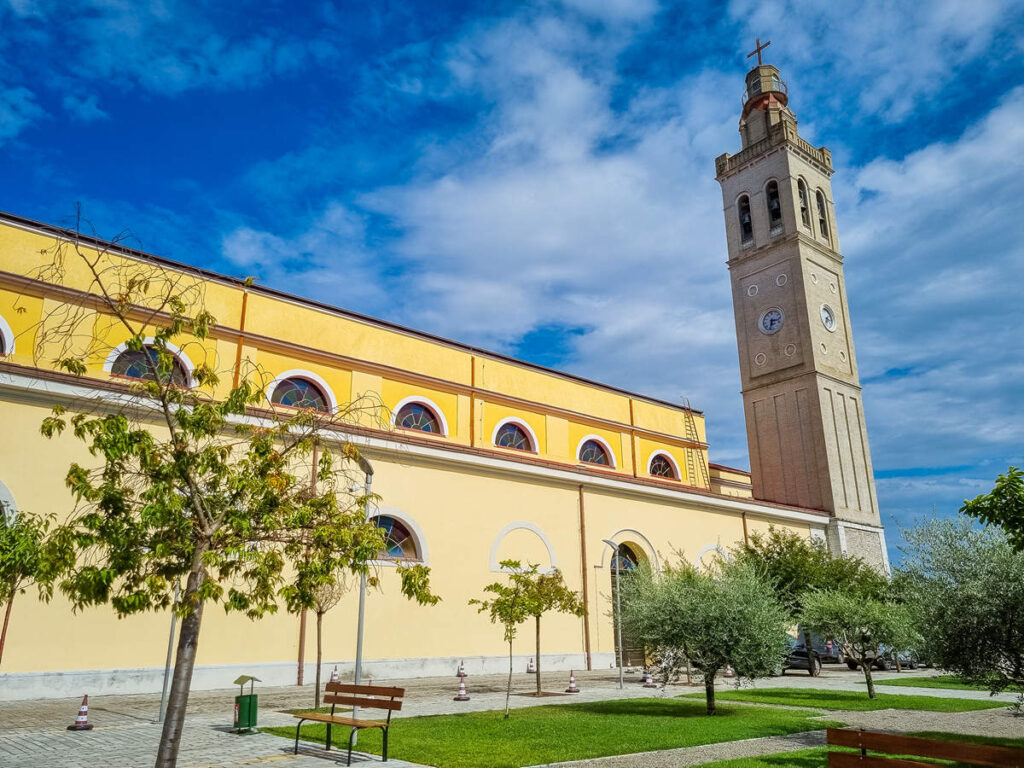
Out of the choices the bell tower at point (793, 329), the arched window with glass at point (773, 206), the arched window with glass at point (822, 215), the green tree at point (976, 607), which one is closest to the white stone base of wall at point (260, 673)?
the green tree at point (976, 607)

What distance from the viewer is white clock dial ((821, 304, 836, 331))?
37.7 m

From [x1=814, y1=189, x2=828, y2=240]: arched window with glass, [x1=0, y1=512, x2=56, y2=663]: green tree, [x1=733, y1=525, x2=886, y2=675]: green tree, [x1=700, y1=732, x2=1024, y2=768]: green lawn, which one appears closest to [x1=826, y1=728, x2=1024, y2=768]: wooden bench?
[x1=700, y1=732, x2=1024, y2=768]: green lawn

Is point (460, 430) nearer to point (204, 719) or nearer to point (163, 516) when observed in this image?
point (204, 719)

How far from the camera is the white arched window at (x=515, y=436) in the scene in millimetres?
26719

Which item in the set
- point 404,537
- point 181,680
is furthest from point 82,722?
point 404,537

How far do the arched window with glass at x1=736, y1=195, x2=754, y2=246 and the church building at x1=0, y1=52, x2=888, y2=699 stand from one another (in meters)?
0.12

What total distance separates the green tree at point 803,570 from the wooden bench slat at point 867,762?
18.8 m

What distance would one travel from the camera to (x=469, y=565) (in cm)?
2123

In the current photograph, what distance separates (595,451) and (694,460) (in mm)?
6163

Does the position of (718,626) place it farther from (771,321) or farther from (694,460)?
(771,321)

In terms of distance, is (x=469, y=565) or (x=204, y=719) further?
(x=469, y=565)

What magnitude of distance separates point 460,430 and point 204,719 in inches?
561

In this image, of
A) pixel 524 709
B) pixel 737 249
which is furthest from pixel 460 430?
pixel 737 249

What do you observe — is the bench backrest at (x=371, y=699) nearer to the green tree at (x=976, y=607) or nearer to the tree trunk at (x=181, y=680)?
the tree trunk at (x=181, y=680)
